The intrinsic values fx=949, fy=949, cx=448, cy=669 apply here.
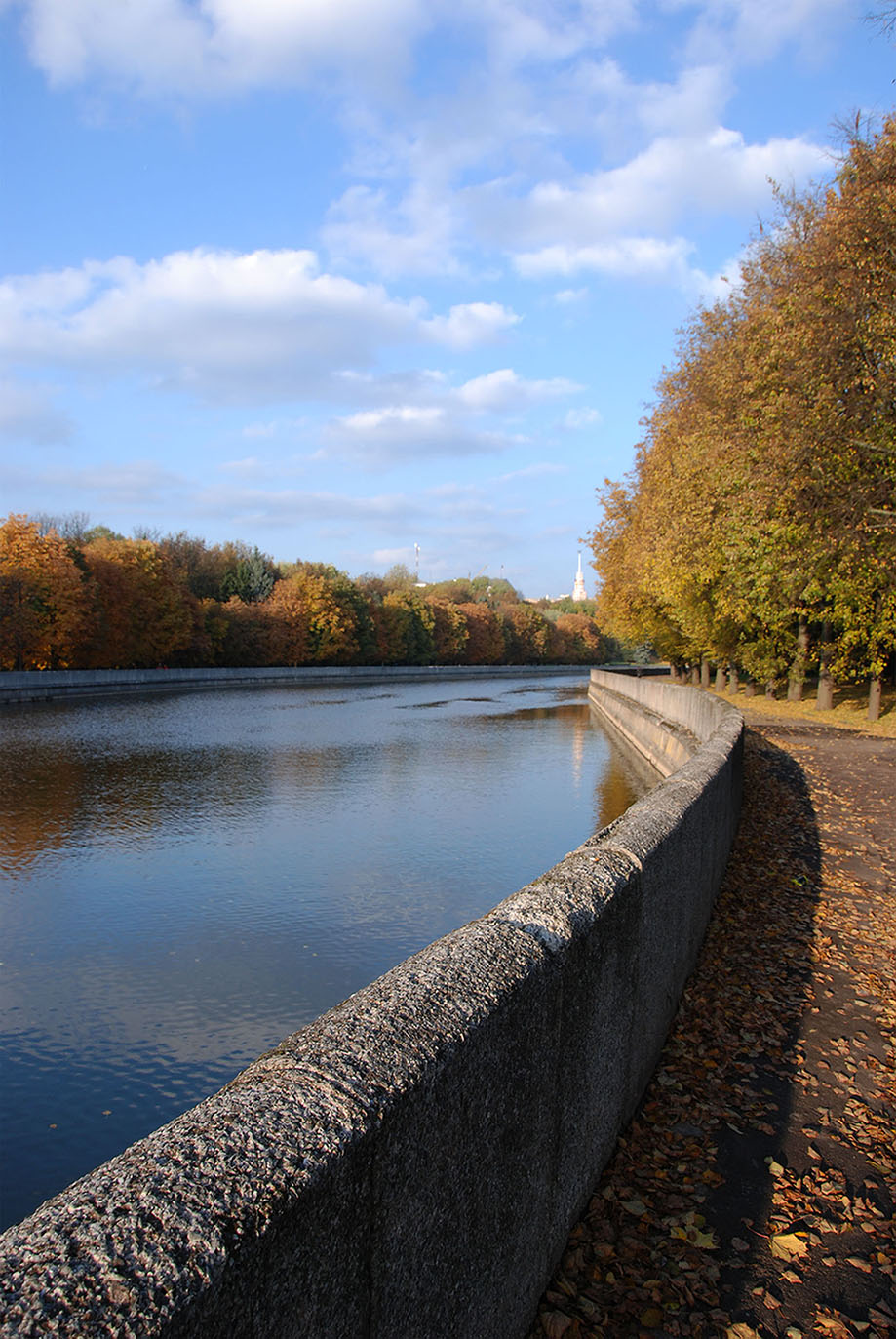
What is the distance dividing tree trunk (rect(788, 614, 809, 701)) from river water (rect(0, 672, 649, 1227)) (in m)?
7.54

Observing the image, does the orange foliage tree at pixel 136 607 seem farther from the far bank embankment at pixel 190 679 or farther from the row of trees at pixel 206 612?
the far bank embankment at pixel 190 679

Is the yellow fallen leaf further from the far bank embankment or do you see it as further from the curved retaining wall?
the far bank embankment

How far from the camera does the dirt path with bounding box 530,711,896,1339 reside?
3.26m

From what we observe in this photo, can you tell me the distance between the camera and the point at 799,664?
105 ft

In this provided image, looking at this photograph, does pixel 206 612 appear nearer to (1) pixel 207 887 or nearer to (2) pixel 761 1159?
(1) pixel 207 887

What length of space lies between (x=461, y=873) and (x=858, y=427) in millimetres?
13175

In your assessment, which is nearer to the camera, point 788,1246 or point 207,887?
point 788,1246

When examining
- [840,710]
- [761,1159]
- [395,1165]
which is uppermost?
[395,1165]

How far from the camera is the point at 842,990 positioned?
6.18 meters

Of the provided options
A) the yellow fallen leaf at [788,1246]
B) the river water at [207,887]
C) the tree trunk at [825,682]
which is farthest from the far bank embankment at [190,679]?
the yellow fallen leaf at [788,1246]

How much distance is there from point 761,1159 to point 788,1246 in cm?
63

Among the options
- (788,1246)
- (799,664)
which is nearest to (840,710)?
(799,664)

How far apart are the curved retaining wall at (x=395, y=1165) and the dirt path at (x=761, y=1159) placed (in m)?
0.24

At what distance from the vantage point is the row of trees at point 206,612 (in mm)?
56344
